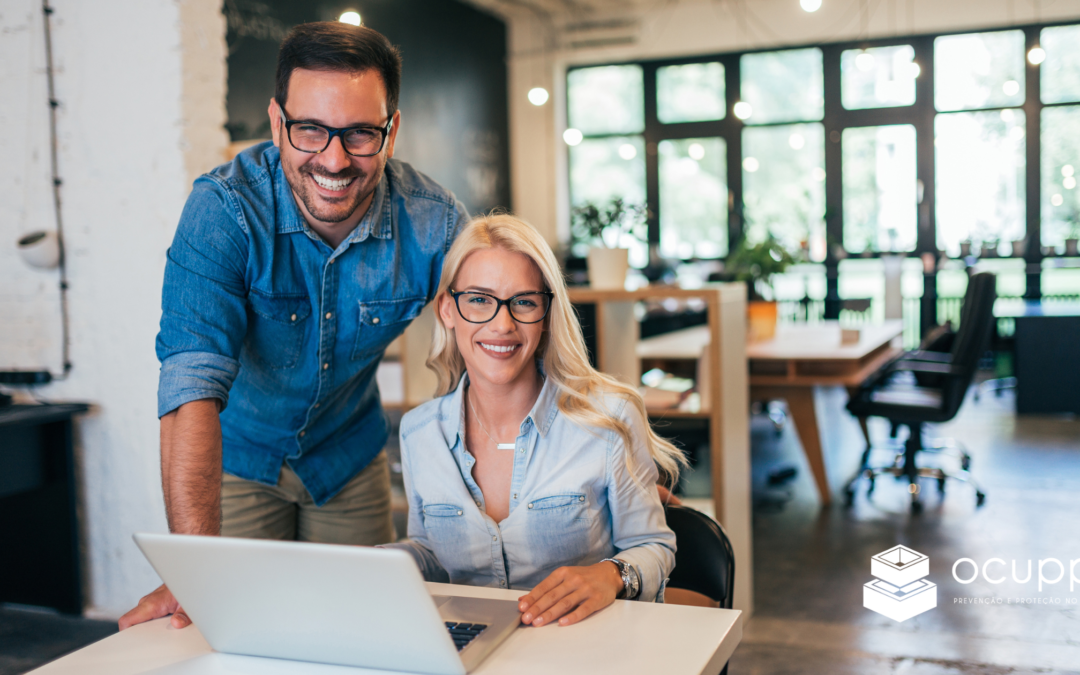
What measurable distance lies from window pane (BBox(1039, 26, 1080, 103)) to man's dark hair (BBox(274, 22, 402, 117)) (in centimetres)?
874

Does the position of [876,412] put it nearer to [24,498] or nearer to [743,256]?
[743,256]

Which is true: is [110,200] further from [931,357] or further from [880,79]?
[880,79]

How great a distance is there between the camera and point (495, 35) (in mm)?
9383

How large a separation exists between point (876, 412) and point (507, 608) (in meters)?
3.61

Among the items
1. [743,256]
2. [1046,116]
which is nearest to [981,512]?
[743,256]

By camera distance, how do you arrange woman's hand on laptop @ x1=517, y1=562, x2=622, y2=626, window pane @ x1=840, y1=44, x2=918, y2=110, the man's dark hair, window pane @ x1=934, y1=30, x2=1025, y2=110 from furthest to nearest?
window pane @ x1=840, y1=44, x2=918, y2=110
window pane @ x1=934, y1=30, x2=1025, y2=110
the man's dark hair
woman's hand on laptop @ x1=517, y1=562, x2=622, y2=626

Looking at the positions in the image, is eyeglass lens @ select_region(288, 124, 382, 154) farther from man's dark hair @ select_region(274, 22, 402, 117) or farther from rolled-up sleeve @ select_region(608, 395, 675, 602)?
rolled-up sleeve @ select_region(608, 395, 675, 602)

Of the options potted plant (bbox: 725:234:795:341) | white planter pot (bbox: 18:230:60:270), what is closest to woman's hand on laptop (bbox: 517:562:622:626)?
white planter pot (bbox: 18:230:60:270)

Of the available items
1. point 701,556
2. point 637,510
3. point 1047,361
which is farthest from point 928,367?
point 637,510

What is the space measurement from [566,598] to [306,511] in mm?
960

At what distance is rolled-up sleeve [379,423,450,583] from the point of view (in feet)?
5.24

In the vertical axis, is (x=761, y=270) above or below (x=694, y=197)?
below

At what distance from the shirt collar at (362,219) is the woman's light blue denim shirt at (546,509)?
1.45 feet

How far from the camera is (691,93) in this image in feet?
31.1
